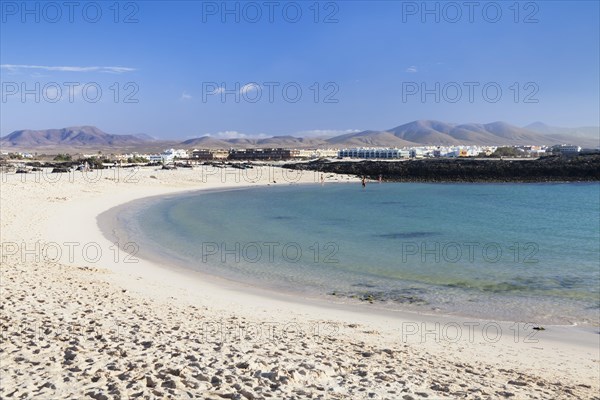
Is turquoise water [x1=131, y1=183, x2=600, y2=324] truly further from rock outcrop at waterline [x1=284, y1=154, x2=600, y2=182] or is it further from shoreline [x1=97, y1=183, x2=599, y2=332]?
rock outcrop at waterline [x1=284, y1=154, x2=600, y2=182]

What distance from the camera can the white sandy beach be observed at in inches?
198

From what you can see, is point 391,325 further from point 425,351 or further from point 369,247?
point 369,247

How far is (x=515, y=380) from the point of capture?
238 inches

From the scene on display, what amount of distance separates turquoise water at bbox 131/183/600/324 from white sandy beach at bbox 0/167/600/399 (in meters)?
1.32

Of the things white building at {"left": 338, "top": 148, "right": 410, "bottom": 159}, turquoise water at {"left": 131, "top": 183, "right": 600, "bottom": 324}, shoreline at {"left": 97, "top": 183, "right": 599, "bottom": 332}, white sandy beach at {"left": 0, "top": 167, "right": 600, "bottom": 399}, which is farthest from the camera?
white building at {"left": 338, "top": 148, "right": 410, "bottom": 159}

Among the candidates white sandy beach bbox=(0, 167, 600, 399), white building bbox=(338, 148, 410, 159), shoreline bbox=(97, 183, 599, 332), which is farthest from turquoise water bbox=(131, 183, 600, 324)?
white building bbox=(338, 148, 410, 159)

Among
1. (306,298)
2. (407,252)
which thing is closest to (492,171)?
(407,252)

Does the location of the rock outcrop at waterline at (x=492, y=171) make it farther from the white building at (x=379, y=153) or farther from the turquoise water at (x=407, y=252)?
the white building at (x=379, y=153)

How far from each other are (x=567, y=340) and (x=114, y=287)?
903cm

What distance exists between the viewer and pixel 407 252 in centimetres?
1666

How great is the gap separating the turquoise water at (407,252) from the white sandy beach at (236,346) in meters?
1.32

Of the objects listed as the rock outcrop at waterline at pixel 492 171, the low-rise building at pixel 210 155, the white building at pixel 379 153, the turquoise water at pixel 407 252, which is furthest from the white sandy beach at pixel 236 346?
the white building at pixel 379 153

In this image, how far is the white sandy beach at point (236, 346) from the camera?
16.5 feet

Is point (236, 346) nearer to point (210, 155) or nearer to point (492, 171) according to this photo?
point (492, 171)
